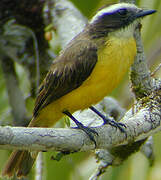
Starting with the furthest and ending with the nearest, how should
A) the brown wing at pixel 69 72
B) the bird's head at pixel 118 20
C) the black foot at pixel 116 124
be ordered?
the bird's head at pixel 118 20
the brown wing at pixel 69 72
the black foot at pixel 116 124

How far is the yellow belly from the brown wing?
0.06m

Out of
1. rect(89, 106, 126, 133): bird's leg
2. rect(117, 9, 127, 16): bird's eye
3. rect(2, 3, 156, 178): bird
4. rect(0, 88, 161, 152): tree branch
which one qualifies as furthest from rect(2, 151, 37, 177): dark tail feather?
rect(117, 9, 127, 16): bird's eye

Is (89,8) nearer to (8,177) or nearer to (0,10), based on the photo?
(0,10)

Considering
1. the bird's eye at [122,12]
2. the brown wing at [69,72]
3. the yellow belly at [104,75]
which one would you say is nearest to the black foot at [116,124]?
the yellow belly at [104,75]

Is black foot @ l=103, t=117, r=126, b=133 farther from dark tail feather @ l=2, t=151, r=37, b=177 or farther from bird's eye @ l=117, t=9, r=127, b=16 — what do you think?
bird's eye @ l=117, t=9, r=127, b=16

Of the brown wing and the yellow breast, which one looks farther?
the brown wing

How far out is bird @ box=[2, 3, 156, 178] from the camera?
4473 mm

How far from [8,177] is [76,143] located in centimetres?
143

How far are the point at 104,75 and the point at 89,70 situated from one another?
19 centimetres

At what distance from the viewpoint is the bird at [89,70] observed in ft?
14.7

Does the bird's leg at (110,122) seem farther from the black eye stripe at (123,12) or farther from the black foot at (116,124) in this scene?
the black eye stripe at (123,12)

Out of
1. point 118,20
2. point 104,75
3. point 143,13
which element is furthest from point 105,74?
point 143,13

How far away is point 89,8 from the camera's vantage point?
6625 mm

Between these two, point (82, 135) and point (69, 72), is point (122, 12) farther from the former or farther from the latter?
point (82, 135)
